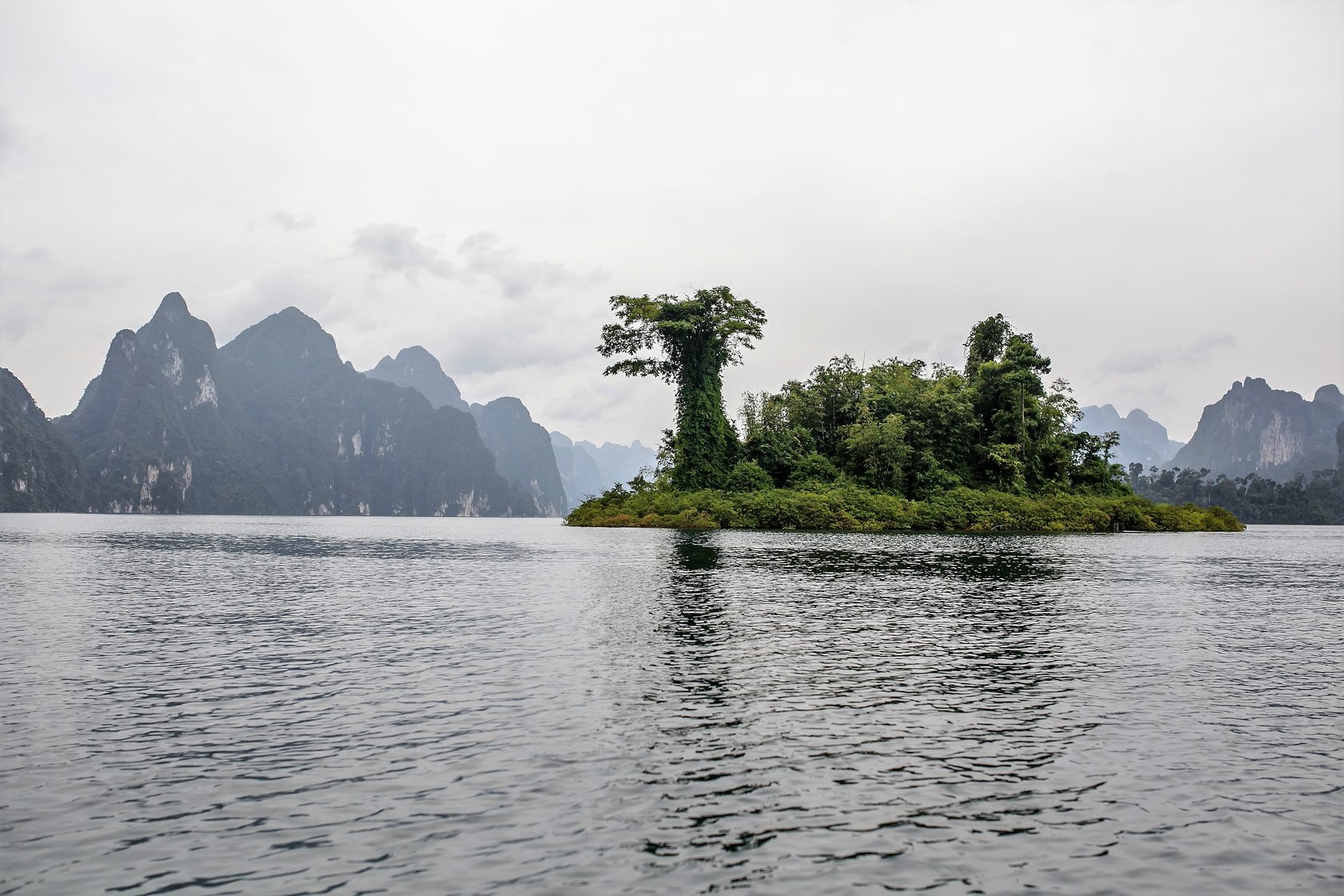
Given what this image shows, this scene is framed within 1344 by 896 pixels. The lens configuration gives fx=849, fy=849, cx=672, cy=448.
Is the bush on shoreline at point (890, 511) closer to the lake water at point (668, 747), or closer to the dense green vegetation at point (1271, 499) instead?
the lake water at point (668, 747)

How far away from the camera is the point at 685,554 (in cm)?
4141

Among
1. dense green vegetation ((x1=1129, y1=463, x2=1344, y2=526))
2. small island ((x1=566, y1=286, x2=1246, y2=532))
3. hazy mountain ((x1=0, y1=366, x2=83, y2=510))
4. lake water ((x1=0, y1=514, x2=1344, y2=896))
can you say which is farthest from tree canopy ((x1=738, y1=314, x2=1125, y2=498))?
hazy mountain ((x1=0, y1=366, x2=83, y2=510))

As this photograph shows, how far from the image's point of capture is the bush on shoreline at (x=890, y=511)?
2785 inches

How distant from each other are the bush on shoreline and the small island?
0.44ft

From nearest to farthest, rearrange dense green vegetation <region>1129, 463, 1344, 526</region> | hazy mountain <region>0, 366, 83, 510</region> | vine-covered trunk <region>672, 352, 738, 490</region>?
vine-covered trunk <region>672, 352, 738, 490</region>, dense green vegetation <region>1129, 463, 1344, 526</region>, hazy mountain <region>0, 366, 83, 510</region>

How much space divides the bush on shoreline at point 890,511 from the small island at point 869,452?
13 centimetres

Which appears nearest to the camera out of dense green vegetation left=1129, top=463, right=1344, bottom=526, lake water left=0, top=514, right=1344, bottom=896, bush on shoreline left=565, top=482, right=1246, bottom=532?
lake water left=0, top=514, right=1344, bottom=896

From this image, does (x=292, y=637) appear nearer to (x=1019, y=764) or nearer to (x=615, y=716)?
(x=615, y=716)

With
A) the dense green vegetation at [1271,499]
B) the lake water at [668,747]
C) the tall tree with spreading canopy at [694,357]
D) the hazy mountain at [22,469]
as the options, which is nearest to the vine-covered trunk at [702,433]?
the tall tree with spreading canopy at [694,357]

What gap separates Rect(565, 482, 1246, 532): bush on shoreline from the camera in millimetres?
70750

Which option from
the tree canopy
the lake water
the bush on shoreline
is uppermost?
the tree canopy

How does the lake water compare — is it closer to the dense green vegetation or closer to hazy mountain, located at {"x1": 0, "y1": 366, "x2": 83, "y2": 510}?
the dense green vegetation

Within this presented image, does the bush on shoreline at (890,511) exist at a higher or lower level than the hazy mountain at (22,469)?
lower

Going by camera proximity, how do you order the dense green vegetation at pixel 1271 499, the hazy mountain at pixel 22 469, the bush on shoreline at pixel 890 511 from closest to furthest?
the bush on shoreline at pixel 890 511
the dense green vegetation at pixel 1271 499
the hazy mountain at pixel 22 469
